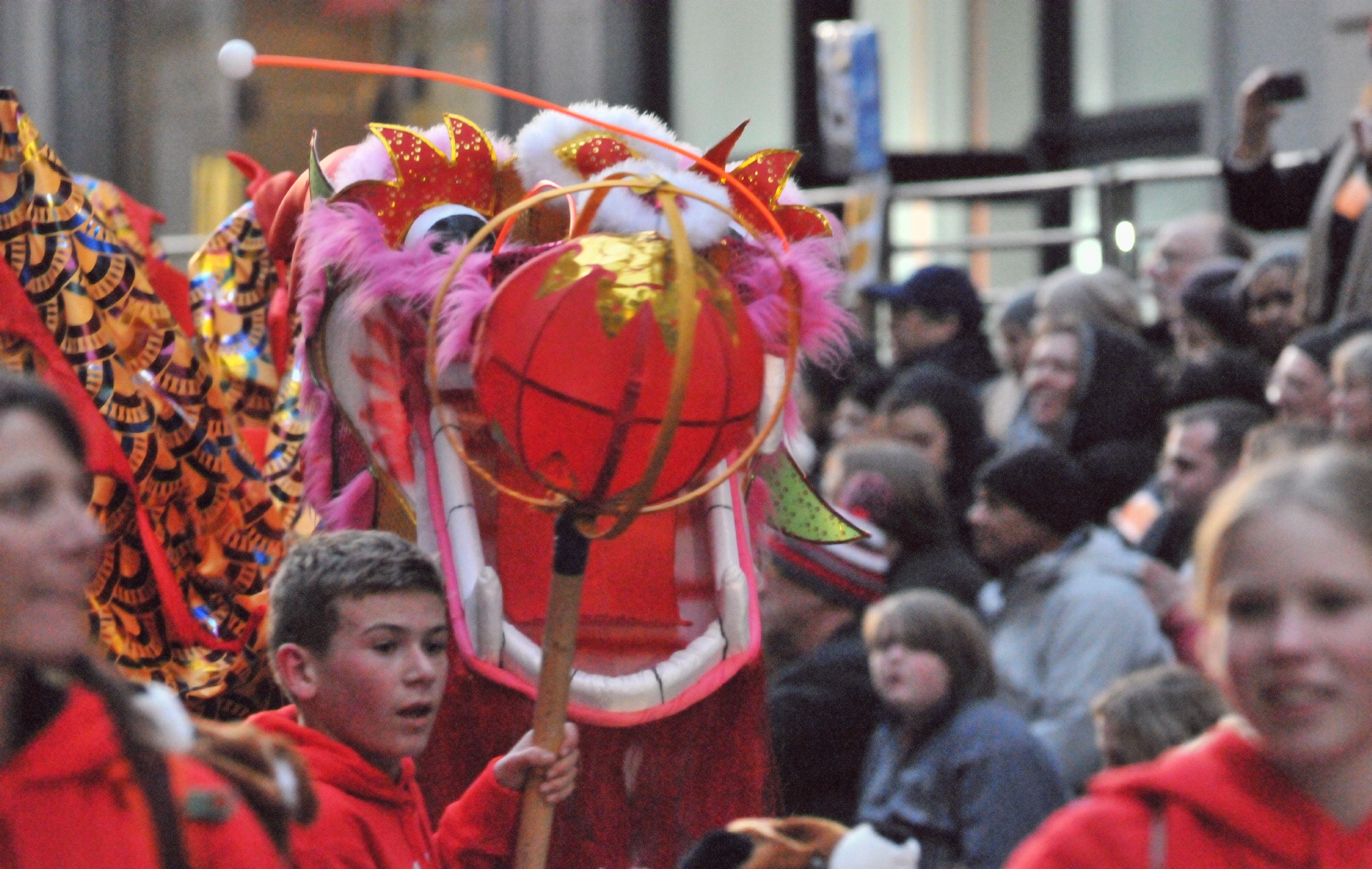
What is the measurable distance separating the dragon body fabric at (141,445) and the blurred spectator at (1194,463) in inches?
88.4

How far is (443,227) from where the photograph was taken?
8.86 ft

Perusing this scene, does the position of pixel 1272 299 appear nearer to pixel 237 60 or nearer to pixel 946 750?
pixel 946 750

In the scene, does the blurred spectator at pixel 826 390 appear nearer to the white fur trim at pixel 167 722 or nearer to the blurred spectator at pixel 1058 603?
the blurred spectator at pixel 1058 603

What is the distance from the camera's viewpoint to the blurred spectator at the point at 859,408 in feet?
20.2

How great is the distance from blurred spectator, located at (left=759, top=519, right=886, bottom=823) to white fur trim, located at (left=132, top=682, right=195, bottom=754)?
212 cm

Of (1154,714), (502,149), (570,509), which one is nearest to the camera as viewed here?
(570,509)

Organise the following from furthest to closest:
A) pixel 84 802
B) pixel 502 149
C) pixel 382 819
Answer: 1. pixel 502 149
2. pixel 382 819
3. pixel 84 802

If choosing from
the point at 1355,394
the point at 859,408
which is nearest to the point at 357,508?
the point at 1355,394

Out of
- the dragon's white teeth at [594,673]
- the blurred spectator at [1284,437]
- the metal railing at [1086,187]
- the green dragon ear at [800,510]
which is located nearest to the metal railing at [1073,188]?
the metal railing at [1086,187]

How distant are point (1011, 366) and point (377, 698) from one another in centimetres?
422

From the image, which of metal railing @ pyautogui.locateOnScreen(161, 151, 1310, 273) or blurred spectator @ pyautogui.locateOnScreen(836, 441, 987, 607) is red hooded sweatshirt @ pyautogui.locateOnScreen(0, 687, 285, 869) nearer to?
blurred spectator @ pyautogui.locateOnScreen(836, 441, 987, 607)

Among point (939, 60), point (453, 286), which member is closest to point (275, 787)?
point (453, 286)

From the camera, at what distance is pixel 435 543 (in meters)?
2.66

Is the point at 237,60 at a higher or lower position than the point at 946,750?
higher
